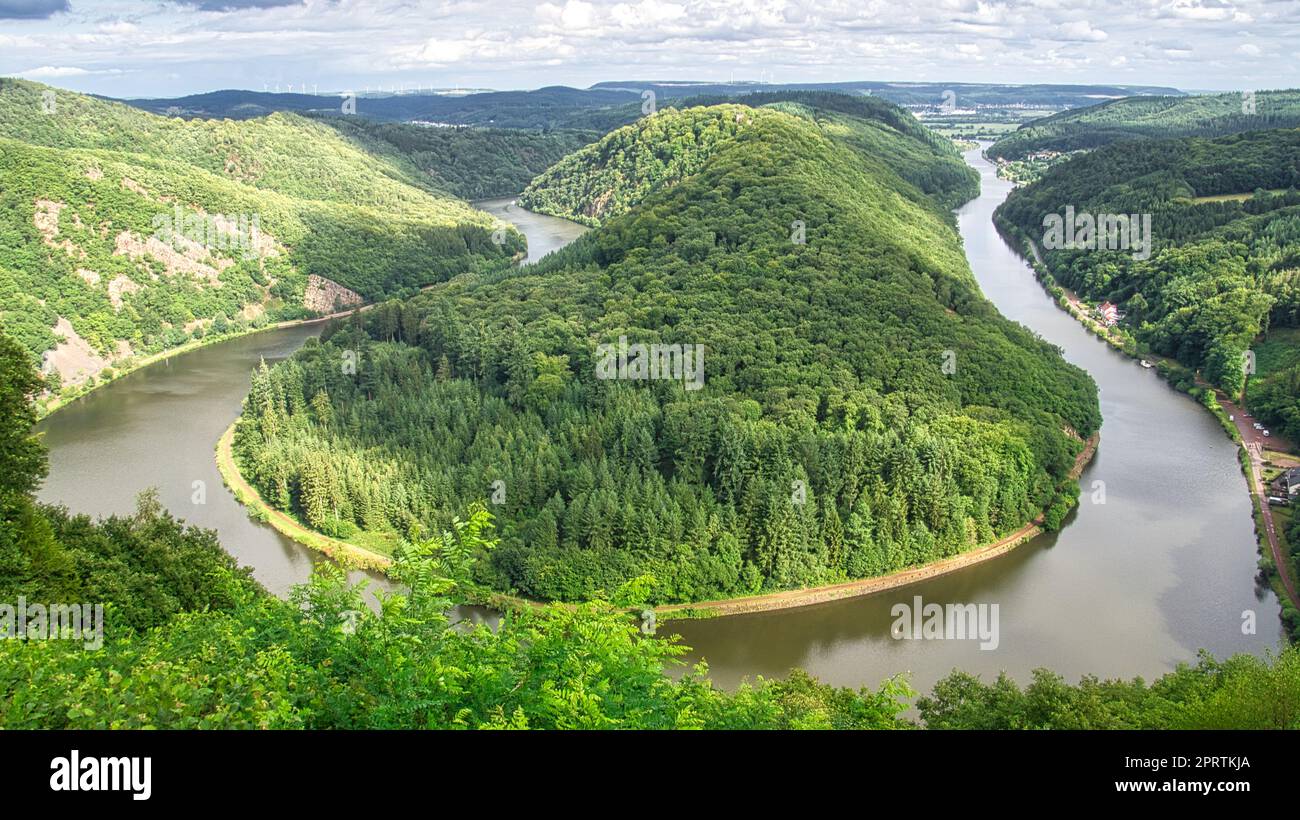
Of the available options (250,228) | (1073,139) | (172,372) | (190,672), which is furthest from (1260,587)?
(1073,139)

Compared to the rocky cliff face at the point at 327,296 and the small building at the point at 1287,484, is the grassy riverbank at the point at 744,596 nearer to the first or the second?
the small building at the point at 1287,484

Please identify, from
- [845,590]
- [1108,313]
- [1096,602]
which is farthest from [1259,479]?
[1108,313]

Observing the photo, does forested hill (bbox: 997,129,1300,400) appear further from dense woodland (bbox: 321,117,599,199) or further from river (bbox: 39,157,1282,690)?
dense woodland (bbox: 321,117,599,199)

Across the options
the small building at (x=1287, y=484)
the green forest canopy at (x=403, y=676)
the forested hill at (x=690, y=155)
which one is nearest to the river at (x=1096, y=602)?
the small building at (x=1287, y=484)

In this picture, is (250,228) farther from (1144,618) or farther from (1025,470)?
(1144,618)

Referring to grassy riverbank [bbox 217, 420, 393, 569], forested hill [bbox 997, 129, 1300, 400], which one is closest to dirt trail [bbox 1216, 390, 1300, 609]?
forested hill [bbox 997, 129, 1300, 400]

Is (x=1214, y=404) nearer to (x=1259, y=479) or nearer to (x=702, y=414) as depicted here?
(x=1259, y=479)
